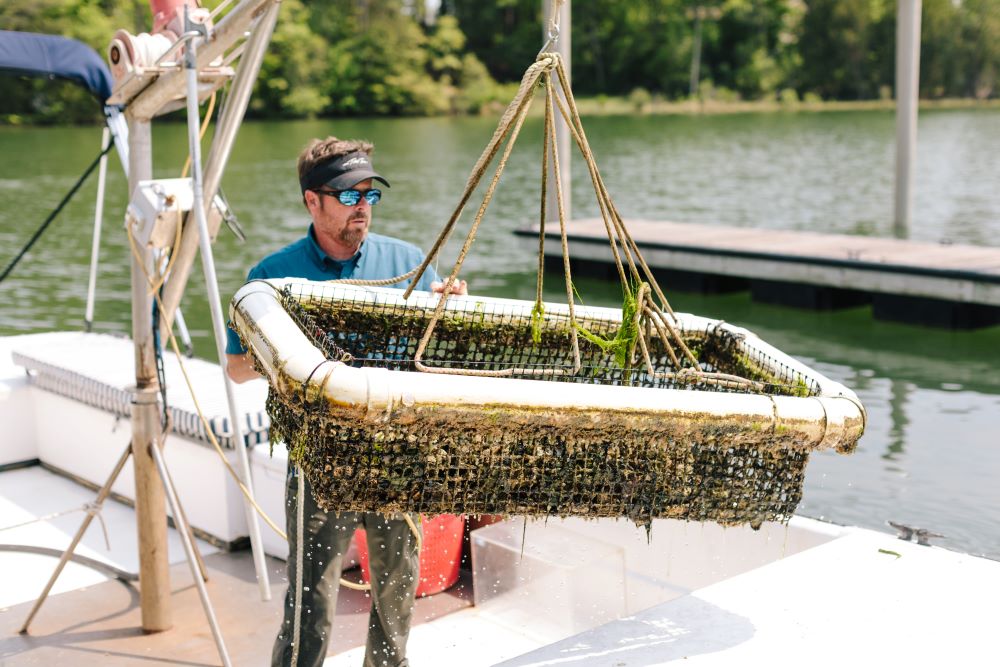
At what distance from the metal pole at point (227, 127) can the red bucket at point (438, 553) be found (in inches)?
49.3

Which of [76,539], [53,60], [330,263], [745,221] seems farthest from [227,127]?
[745,221]

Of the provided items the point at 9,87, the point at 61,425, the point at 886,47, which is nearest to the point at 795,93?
the point at 886,47

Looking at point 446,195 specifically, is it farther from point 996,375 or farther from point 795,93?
point 795,93

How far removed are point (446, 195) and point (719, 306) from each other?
11970mm

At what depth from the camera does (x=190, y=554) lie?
3867 millimetres

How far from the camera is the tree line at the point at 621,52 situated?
60500mm

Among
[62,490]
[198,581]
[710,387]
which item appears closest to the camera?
[710,387]

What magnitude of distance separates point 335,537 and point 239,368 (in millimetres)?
582

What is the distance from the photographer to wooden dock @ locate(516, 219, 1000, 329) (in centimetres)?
1180

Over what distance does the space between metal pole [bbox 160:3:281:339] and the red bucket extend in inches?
49.3

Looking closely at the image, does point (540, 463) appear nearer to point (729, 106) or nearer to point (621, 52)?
point (729, 106)

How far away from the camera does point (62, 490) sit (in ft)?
19.2

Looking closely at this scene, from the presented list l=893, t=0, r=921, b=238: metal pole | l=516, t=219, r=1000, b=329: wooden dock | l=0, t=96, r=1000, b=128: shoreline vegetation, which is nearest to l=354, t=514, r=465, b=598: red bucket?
l=516, t=219, r=1000, b=329: wooden dock

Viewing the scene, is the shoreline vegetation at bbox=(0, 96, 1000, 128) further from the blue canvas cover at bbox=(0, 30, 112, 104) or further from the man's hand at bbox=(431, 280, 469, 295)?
the man's hand at bbox=(431, 280, 469, 295)
